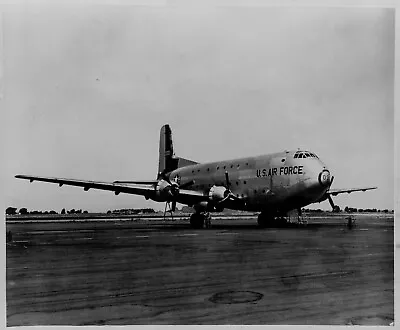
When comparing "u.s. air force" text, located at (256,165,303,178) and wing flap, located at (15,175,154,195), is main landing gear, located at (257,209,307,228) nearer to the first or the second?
"u.s. air force" text, located at (256,165,303,178)

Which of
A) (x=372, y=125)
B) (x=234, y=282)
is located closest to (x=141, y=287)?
(x=234, y=282)

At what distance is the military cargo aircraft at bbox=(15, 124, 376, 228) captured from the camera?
13672mm

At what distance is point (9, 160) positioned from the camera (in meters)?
7.21

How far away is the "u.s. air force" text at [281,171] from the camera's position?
46.0 feet

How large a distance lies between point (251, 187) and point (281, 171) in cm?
136

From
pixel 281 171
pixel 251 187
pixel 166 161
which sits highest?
pixel 166 161

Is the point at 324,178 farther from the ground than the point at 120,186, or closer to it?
farther from the ground

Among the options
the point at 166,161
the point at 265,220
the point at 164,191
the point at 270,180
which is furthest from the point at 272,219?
the point at 166,161

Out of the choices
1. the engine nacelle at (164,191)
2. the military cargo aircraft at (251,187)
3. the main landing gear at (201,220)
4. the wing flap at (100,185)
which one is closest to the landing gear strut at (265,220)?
the military cargo aircraft at (251,187)

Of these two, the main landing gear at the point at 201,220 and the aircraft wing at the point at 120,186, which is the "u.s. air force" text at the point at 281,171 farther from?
the main landing gear at the point at 201,220

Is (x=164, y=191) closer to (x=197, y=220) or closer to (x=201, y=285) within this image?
(x=197, y=220)

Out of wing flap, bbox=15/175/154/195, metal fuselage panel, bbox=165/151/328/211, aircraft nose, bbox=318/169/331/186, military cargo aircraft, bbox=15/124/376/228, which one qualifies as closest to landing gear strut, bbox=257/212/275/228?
military cargo aircraft, bbox=15/124/376/228

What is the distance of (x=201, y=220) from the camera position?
1644 centimetres

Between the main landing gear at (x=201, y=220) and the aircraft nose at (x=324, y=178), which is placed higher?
the aircraft nose at (x=324, y=178)
